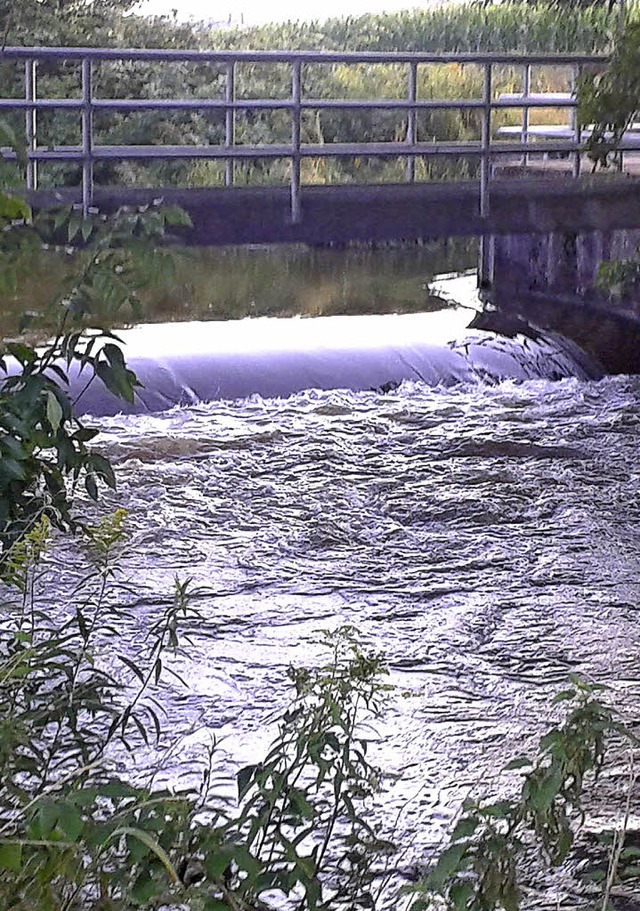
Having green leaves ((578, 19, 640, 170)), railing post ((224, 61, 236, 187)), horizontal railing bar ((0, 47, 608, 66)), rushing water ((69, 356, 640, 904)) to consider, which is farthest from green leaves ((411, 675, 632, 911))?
railing post ((224, 61, 236, 187))

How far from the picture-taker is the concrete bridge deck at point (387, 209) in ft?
25.1

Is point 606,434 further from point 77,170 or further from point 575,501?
point 77,170

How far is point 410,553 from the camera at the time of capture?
5.19 metres

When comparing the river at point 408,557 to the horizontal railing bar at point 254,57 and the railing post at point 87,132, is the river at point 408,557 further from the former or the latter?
the horizontal railing bar at point 254,57

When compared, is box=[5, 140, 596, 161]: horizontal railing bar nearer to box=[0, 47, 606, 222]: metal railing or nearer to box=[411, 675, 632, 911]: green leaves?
box=[0, 47, 606, 222]: metal railing

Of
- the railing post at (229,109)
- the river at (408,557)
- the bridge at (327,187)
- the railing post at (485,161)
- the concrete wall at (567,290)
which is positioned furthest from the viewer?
the concrete wall at (567,290)

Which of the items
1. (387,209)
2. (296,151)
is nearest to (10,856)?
(296,151)

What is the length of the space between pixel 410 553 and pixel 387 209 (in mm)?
3286

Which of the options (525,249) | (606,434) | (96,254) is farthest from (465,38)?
(96,254)

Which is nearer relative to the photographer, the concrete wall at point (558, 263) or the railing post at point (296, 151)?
the railing post at point (296, 151)

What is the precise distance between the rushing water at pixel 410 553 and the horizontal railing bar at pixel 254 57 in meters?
1.77

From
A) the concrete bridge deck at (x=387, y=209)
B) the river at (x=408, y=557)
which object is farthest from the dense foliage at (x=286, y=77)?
the river at (x=408, y=557)

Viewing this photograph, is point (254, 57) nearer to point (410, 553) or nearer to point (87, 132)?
point (87, 132)

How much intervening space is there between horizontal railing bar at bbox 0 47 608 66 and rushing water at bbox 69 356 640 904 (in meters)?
1.77
